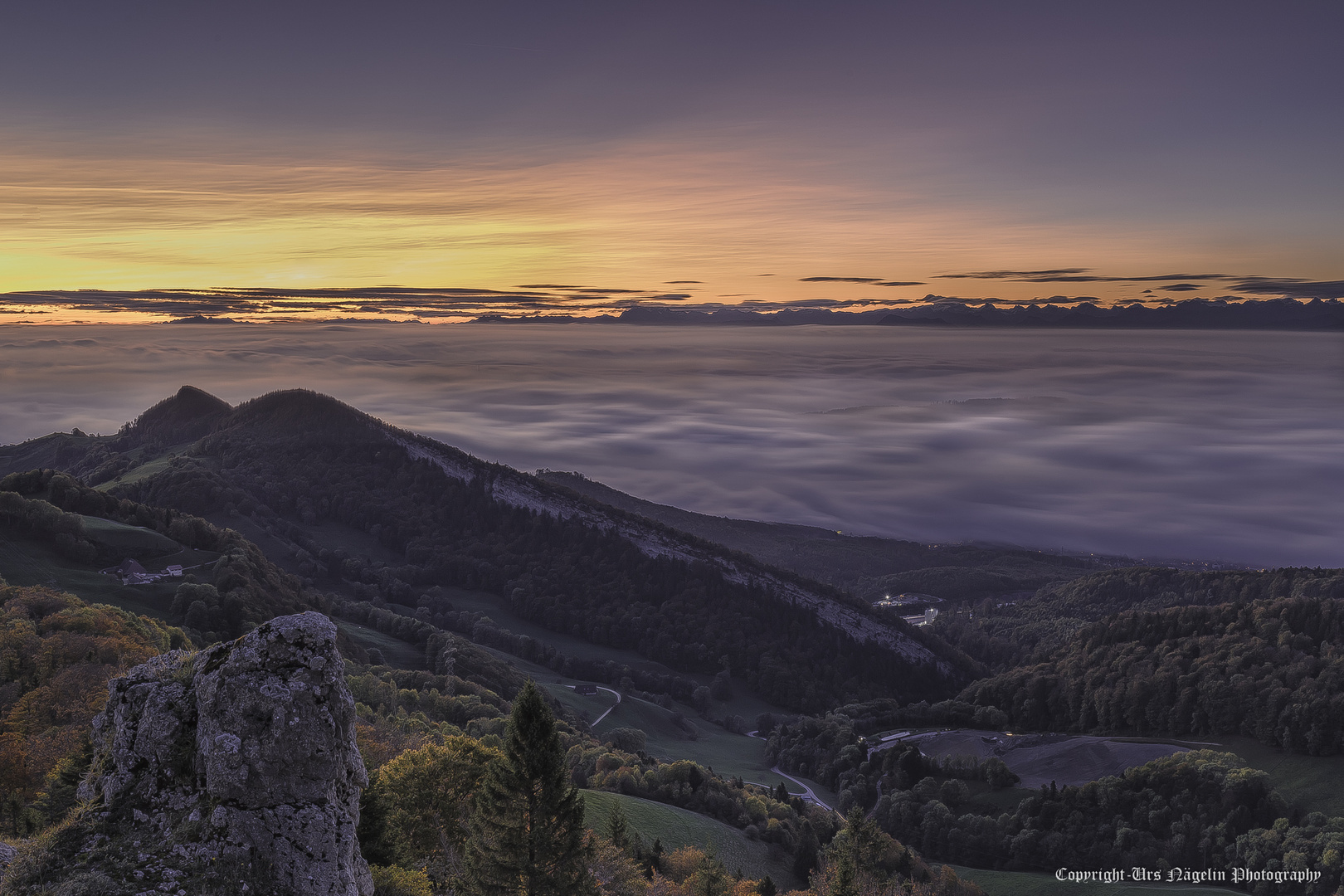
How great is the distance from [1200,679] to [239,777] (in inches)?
7372

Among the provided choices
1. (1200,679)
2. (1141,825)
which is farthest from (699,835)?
(1200,679)

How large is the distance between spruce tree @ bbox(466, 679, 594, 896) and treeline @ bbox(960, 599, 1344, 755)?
6205 inches

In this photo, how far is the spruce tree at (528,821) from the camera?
97.3 ft

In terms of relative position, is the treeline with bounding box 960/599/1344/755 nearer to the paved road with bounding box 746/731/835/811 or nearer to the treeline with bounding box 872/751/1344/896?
the treeline with bounding box 872/751/1344/896

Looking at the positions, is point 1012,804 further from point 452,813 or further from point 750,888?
point 452,813

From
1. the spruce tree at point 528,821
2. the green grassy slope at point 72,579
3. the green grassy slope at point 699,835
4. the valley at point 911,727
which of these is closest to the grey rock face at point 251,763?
the spruce tree at point 528,821

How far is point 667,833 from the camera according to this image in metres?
75.6

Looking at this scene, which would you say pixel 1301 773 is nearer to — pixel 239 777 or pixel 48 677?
pixel 48 677

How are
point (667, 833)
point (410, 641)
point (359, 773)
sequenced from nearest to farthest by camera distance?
point (359, 773)
point (667, 833)
point (410, 641)

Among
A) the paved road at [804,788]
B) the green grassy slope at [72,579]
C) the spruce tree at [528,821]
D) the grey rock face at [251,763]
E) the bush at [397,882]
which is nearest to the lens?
the grey rock face at [251,763]

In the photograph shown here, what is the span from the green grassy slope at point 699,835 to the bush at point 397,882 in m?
43.6

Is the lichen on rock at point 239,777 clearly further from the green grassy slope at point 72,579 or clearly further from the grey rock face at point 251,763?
the green grassy slope at point 72,579

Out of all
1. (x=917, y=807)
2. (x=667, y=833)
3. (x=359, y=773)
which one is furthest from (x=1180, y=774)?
(x=359, y=773)

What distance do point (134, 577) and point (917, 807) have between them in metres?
119
